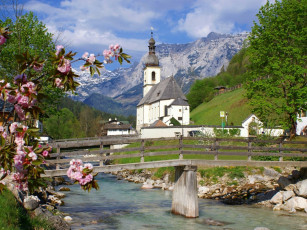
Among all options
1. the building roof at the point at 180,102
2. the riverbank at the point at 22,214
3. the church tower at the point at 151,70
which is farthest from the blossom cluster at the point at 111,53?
the church tower at the point at 151,70

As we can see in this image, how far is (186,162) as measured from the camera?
17.8 meters

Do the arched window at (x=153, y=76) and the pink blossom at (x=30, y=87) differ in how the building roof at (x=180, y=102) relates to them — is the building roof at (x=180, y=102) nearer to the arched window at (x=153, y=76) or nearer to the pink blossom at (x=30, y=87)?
the arched window at (x=153, y=76)

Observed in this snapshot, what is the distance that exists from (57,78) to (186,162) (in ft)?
44.6

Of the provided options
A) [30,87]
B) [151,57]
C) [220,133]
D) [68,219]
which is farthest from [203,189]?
[151,57]

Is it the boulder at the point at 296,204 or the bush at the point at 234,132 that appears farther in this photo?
the bush at the point at 234,132

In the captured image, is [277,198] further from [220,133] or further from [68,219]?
[220,133]

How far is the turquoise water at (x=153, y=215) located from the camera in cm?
1573

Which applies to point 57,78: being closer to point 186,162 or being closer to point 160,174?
point 186,162

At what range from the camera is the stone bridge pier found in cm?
1730

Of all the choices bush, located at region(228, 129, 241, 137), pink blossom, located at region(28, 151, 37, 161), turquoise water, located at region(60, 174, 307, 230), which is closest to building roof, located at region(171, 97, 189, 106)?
bush, located at region(228, 129, 241, 137)

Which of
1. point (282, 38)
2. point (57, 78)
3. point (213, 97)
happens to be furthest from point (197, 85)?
point (57, 78)

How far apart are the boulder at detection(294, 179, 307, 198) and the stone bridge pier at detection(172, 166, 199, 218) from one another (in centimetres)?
607

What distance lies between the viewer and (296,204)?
18578 mm

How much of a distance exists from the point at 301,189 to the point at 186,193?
660 cm
